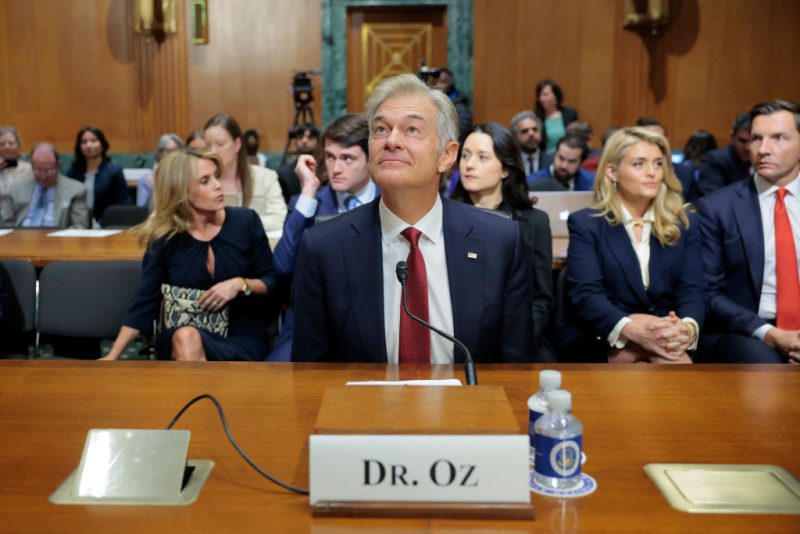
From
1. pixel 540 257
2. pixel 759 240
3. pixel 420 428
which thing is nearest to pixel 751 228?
pixel 759 240

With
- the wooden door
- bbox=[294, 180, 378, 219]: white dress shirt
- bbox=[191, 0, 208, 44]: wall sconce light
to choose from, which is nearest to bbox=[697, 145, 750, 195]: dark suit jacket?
bbox=[294, 180, 378, 219]: white dress shirt

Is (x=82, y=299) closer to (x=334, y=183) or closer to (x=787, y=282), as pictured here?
(x=334, y=183)

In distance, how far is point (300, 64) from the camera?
10328 mm

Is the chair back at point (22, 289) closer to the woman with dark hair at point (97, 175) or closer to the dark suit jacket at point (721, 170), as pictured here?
the woman with dark hair at point (97, 175)

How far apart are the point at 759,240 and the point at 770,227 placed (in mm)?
77

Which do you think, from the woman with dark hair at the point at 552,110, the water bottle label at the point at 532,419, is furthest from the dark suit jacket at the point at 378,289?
the woman with dark hair at the point at 552,110

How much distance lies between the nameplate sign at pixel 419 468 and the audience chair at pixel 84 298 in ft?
7.82

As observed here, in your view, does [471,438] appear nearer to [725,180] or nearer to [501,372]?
[501,372]

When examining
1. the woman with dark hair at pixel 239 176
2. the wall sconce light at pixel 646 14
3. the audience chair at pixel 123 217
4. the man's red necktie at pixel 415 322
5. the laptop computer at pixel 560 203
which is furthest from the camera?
the wall sconce light at pixel 646 14

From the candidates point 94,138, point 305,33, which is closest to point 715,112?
point 305,33

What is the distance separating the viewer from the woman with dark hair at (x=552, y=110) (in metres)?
9.30

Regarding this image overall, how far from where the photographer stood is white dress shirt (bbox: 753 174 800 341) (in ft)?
11.0

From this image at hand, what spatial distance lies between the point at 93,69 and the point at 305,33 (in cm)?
256

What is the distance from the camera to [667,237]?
3.30 metres
